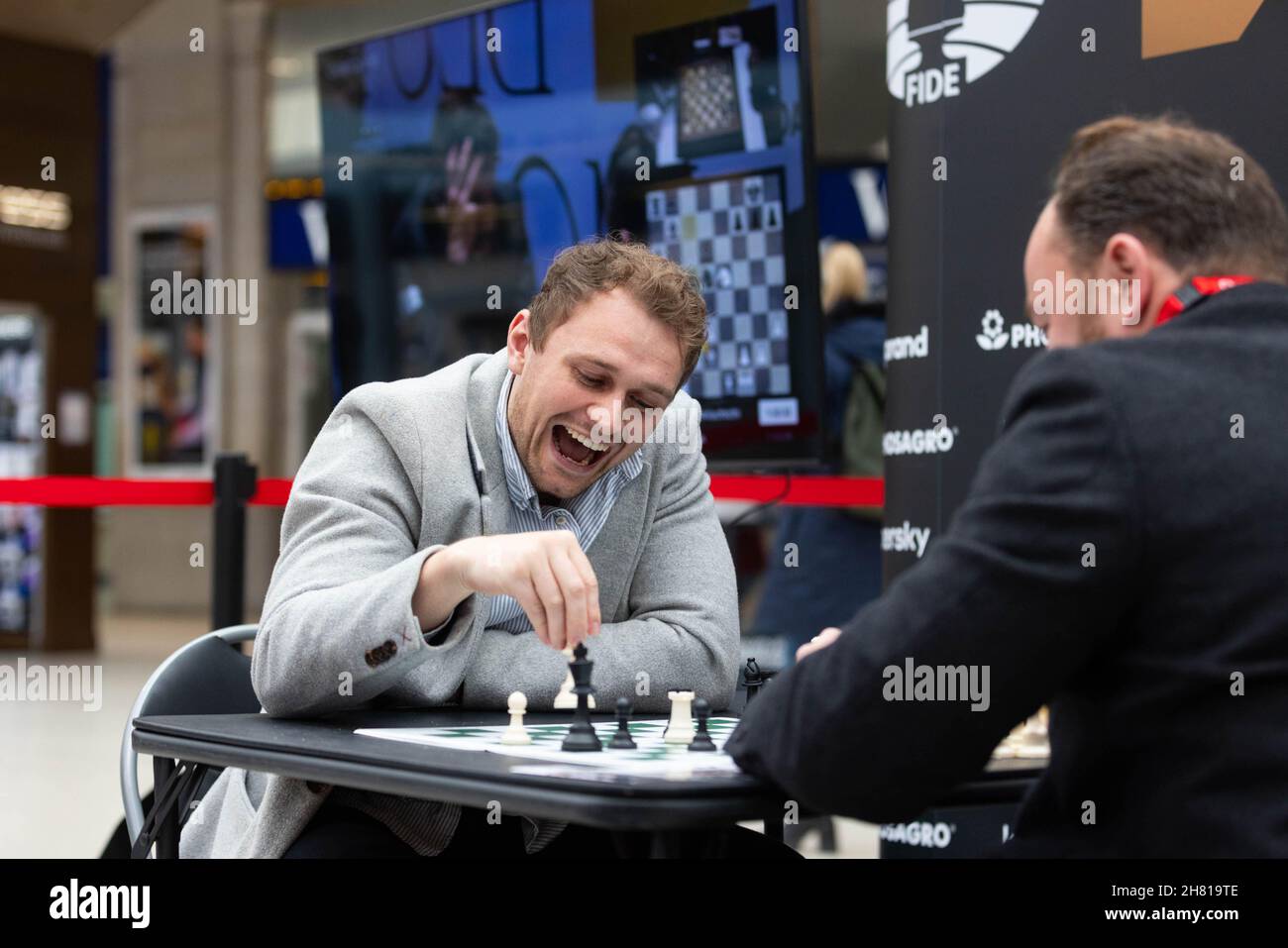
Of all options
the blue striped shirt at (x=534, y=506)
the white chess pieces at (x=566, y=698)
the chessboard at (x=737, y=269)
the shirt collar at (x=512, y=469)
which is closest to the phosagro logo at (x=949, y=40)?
the chessboard at (x=737, y=269)

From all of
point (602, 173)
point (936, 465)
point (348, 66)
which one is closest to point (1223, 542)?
point (936, 465)

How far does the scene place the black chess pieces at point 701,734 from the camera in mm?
1754

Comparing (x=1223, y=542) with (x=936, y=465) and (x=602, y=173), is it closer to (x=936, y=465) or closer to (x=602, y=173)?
(x=936, y=465)

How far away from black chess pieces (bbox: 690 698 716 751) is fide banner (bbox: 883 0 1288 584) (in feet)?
5.68

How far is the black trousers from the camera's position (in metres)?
1.90

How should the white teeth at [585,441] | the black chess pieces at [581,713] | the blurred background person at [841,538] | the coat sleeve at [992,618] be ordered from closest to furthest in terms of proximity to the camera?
the coat sleeve at [992,618] → the black chess pieces at [581,713] → the white teeth at [585,441] → the blurred background person at [841,538]

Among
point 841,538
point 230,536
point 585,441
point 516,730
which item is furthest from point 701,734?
point 841,538

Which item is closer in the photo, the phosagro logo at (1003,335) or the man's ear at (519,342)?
the man's ear at (519,342)

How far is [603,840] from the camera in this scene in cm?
208

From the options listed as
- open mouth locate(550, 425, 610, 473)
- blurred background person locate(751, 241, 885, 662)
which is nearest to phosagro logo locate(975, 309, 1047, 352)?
open mouth locate(550, 425, 610, 473)

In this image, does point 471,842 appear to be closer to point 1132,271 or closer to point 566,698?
point 566,698

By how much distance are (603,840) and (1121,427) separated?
1.04m

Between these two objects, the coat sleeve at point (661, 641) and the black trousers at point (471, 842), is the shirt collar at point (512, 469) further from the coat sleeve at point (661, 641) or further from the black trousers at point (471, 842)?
the black trousers at point (471, 842)

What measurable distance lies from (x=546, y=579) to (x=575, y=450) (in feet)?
1.83
